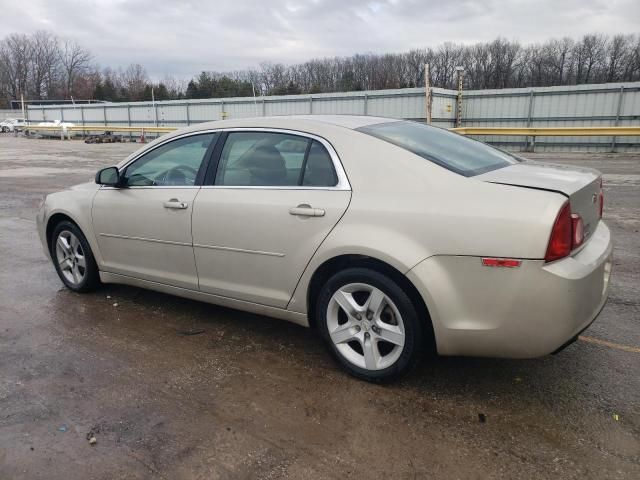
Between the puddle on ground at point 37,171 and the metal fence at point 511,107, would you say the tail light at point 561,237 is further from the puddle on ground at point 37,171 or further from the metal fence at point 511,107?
the metal fence at point 511,107

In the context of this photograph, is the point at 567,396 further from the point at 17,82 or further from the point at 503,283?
the point at 17,82

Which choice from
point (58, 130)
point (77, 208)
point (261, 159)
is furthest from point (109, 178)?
point (58, 130)

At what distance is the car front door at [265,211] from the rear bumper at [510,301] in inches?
30.0

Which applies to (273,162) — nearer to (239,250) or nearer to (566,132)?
(239,250)

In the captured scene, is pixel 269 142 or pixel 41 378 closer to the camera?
pixel 41 378

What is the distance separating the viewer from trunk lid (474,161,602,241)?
2.81 m

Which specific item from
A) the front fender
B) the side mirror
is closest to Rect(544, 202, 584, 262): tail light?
the side mirror

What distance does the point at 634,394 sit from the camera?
3000mm

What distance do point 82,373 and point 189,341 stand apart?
764 millimetres

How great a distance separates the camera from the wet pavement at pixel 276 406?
2.50 m

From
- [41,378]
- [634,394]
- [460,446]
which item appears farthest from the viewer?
[41,378]

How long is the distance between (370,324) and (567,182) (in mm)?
1383

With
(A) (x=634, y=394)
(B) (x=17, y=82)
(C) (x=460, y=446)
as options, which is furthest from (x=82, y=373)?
(B) (x=17, y=82)

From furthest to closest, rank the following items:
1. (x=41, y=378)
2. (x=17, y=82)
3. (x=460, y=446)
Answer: (x=17, y=82)
(x=41, y=378)
(x=460, y=446)
